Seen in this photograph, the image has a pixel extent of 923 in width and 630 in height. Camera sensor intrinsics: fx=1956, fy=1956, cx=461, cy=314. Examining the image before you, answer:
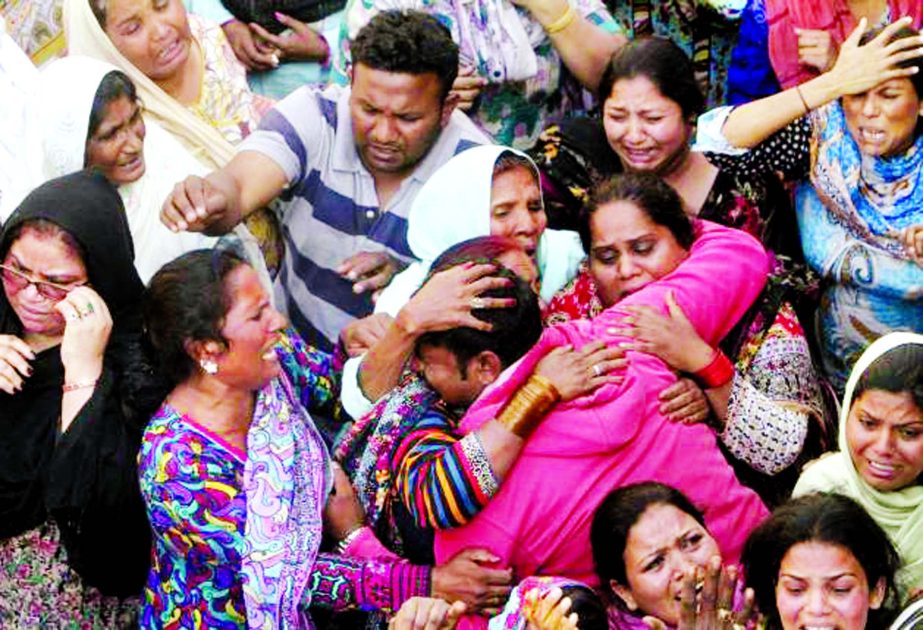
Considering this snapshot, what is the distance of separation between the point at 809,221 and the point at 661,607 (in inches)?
60.4

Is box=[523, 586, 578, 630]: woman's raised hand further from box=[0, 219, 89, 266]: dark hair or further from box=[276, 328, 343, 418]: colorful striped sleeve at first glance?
box=[0, 219, 89, 266]: dark hair

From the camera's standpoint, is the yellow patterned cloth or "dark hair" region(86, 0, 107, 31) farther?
the yellow patterned cloth

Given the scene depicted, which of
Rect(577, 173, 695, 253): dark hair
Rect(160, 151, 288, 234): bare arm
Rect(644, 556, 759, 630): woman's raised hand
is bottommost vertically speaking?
Rect(644, 556, 759, 630): woman's raised hand

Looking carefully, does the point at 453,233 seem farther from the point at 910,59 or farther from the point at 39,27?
the point at 39,27

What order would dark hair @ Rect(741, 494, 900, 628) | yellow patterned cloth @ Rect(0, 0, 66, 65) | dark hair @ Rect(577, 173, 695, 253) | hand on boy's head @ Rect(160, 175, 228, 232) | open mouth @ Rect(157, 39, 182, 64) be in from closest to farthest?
dark hair @ Rect(741, 494, 900, 628) < dark hair @ Rect(577, 173, 695, 253) < hand on boy's head @ Rect(160, 175, 228, 232) < open mouth @ Rect(157, 39, 182, 64) < yellow patterned cloth @ Rect(0, 0, 66, 65)

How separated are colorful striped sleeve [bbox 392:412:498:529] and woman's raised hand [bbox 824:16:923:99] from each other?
1.48 metres

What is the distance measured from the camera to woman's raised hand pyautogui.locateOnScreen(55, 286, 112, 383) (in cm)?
466

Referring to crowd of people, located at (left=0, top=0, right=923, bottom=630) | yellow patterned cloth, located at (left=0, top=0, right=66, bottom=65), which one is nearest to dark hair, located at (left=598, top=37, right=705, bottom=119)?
crowd of people, located at (left=0, top=0, right=923, bottom=630)

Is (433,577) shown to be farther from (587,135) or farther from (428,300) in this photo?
(587,135)

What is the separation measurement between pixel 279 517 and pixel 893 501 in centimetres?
140

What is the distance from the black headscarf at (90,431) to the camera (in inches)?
180

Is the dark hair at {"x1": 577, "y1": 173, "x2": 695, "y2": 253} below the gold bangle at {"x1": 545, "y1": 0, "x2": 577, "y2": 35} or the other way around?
below

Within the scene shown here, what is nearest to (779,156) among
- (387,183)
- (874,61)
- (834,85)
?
(834,85)

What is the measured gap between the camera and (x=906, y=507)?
4410 mm
